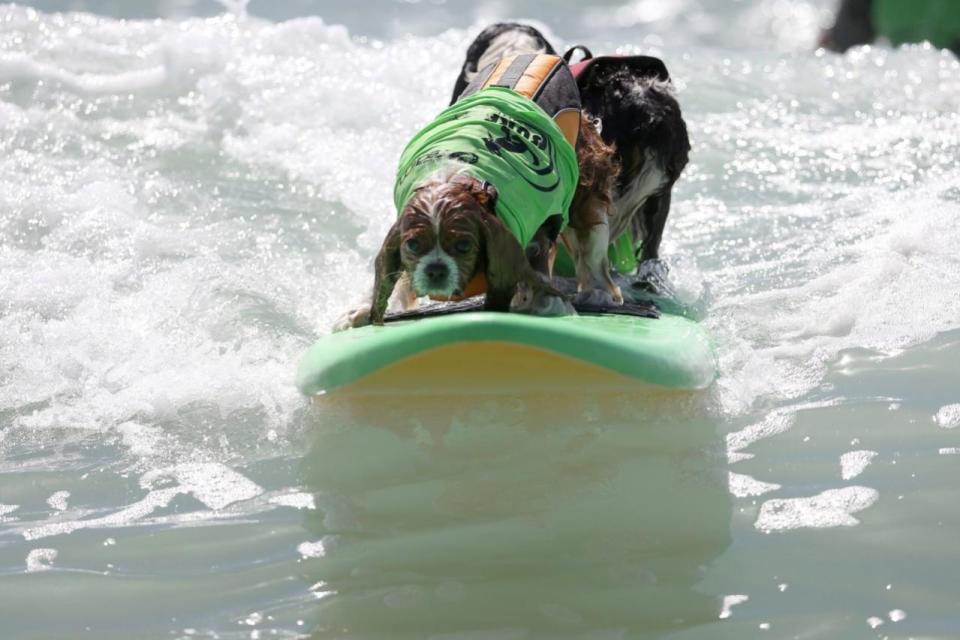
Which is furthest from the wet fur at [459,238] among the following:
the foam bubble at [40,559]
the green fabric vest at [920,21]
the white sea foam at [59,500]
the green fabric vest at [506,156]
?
the green fabric vest at [920,21]

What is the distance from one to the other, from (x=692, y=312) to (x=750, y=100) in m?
4.89

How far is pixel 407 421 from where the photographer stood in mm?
4211

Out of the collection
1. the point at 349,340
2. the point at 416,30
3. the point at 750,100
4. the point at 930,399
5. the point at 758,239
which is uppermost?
the point at 416,30

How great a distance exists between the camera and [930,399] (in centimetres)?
462

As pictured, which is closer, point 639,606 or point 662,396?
point 639,606

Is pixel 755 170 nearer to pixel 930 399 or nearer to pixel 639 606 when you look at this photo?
pixel 930 399

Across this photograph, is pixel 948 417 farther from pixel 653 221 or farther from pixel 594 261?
pixel 653 221

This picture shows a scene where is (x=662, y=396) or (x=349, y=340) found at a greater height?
(x=349, y=340)

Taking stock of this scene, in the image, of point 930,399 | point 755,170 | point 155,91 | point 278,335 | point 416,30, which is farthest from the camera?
point 416,30

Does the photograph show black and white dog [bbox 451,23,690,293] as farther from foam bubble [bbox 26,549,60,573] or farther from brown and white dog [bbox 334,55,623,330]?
foam bubble [bbox 26,549,60,573]

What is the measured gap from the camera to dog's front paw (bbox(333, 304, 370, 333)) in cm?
480

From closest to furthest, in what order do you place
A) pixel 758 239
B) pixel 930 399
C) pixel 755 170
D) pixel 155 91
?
pixel 930 399 < pixel 758 239 < pixel 755 170 < pixel 155 91

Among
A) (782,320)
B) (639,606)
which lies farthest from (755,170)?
(639,606)

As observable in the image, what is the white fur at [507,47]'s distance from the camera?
19.4ft
